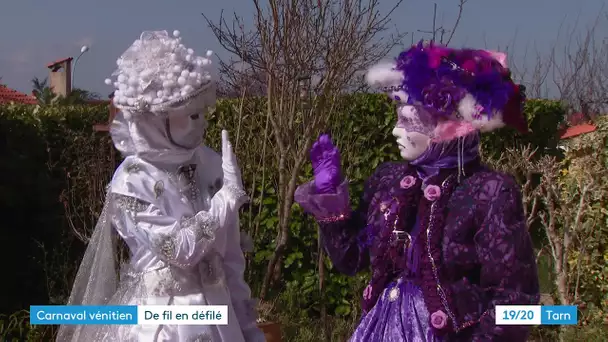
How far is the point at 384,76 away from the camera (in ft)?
8.61

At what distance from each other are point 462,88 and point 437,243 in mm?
485

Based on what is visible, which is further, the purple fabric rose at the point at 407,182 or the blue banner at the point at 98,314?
the blue banner at the point at 98,314

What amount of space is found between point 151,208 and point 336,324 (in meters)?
3.01

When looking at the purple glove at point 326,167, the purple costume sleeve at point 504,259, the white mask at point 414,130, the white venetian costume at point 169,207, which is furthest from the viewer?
the white venetian costume at point 169,207

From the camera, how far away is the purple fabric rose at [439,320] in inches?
92.7

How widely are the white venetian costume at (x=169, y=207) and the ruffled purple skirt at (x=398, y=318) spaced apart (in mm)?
546

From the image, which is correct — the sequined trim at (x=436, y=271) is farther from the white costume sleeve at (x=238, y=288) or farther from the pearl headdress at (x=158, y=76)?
the pearl headdress at (x=158, y=76)

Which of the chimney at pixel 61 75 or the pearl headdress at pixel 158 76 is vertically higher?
the chimney at pixel 61 75

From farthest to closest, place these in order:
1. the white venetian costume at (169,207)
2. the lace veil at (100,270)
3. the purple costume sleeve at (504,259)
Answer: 1. the lace veil at (100,270)
2. the white venetian costume at (169,207)
3. the purple costume sleeve at (504,259)

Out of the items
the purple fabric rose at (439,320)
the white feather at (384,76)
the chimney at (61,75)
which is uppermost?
the chimney at (61,75)

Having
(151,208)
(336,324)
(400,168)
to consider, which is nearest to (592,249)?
(336,324)

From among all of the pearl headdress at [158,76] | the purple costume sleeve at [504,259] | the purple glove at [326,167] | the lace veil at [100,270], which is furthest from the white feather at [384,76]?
the lace veil at [100,270]

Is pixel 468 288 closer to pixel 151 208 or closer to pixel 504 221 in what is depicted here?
pixel 504 221

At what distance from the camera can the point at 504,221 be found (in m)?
2.29
